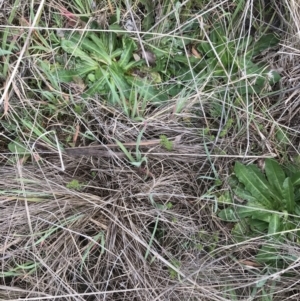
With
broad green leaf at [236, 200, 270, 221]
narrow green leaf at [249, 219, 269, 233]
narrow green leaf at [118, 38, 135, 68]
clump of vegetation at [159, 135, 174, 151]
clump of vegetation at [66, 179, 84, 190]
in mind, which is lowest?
narrow green leaf at [249, 219, 269, 233]

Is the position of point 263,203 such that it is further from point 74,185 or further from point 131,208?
point 74,185

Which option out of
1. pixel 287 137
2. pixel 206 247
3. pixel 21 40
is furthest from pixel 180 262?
pixel 21 40

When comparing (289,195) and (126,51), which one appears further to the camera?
(126,51)

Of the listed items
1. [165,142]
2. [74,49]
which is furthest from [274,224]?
[74,49]

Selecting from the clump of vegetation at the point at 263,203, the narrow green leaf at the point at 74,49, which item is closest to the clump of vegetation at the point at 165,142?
the clump of vegetation at the point at 263,203

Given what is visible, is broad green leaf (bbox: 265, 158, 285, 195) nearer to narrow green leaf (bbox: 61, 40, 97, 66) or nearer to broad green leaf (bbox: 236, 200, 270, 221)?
broad green leaf (bbox: 236, 200, 270, 221)

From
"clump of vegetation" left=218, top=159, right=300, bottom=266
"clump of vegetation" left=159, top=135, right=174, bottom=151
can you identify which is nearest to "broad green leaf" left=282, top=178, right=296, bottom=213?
"clump of vegetation" left=218, top=159, right=300, bottom=266
